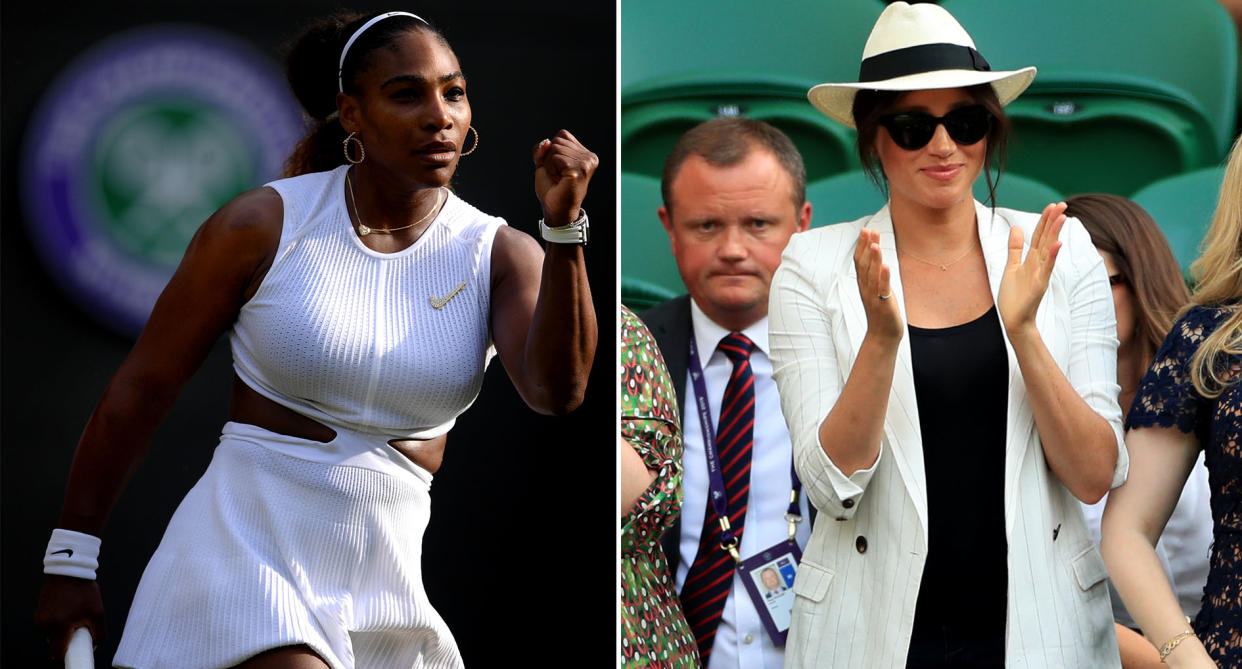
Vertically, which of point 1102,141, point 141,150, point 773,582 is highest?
point 1102,141

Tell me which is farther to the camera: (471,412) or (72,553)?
(471,412)

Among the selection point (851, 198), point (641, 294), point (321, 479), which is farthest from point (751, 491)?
point (321, 479)

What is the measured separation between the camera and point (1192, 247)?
3.80 meters

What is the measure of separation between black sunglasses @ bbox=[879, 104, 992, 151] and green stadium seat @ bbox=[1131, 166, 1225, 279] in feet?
3.52

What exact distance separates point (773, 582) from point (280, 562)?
1.14 metres

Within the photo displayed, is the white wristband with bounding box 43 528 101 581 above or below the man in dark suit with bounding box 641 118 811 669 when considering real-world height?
below

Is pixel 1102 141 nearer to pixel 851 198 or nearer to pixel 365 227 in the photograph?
pixel 851 198

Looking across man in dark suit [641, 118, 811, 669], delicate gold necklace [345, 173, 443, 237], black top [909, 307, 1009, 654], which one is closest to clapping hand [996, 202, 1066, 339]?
black top [909, 307, 1009, 654]

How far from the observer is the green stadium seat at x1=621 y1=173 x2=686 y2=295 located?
12.3 feet

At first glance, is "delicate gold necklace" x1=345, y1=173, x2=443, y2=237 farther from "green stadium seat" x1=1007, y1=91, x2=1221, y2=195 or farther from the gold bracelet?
"green stadium seat" x1=1007, y1=91, x2=1221, y2=195

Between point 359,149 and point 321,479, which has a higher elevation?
point 359,149

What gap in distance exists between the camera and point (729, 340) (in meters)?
3.36

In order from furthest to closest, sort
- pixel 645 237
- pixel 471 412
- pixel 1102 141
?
pixel 1102 141 → pixel 645 237 → pixel 471 412

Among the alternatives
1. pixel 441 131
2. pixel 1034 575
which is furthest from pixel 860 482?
pixel 441 131
